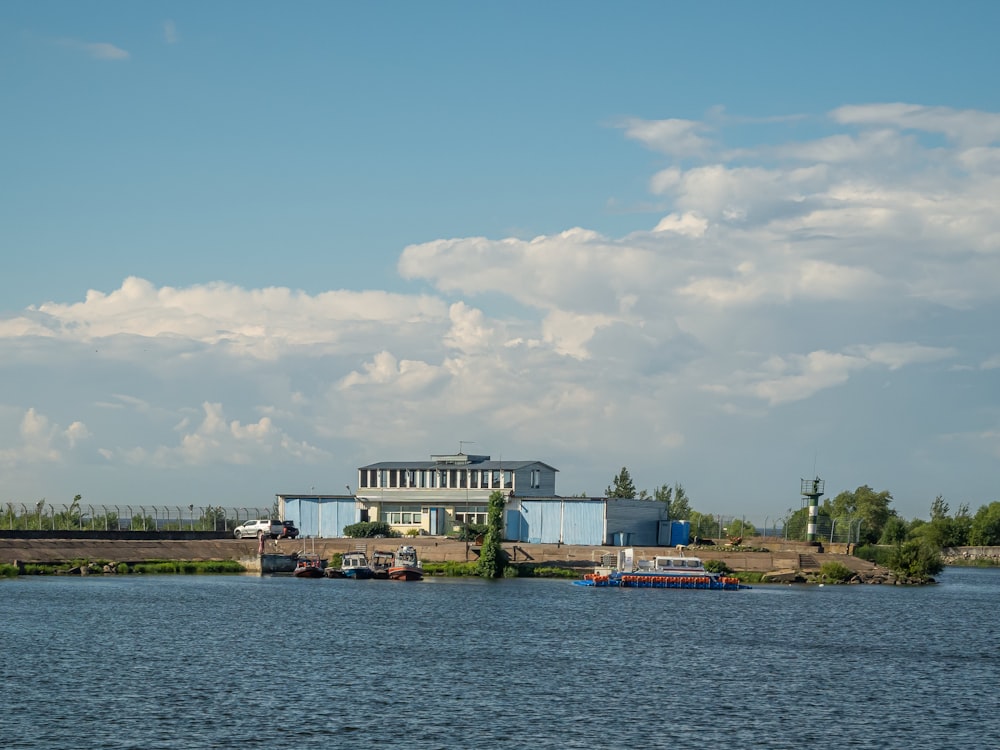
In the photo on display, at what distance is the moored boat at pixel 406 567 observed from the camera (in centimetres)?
10294

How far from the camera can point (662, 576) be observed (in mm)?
100500

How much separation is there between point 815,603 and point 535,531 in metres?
33.4

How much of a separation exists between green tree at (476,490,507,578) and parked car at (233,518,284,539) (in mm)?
27313

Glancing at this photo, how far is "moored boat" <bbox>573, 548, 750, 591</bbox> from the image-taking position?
99.6 m

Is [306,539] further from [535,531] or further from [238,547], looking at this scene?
[535,531]

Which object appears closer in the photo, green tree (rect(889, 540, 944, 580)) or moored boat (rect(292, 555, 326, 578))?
moored boat (rect(292, 555, 326, 578))

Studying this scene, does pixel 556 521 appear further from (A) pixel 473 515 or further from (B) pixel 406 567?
(B) pixel 406 567

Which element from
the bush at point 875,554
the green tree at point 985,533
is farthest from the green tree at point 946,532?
the bush at point 875,554

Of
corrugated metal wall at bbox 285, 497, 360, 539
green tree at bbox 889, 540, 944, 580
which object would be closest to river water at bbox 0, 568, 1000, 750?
green tree at bbox 889, 540, 944, 580

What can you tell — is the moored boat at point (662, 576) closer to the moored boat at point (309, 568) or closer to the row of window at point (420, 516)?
the row of window at point (420, 516)

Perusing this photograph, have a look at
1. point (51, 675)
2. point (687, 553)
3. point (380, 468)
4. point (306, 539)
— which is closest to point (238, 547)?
point (306, 539)

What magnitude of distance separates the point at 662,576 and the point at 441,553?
65.8ft

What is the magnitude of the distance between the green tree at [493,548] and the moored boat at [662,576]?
6701 millimetres

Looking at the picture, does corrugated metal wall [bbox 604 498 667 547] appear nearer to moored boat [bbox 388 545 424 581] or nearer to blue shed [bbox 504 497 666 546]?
blue shed [bbox 504 497 666 546]
